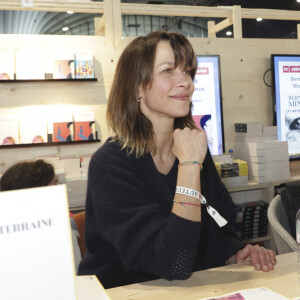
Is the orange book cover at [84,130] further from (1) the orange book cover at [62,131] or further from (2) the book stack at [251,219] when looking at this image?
(2) the book stack at [251,219]

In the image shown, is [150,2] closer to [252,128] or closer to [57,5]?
[57,5]

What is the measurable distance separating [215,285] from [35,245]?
0.64 metres

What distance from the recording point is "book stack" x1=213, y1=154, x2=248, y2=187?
324 cm

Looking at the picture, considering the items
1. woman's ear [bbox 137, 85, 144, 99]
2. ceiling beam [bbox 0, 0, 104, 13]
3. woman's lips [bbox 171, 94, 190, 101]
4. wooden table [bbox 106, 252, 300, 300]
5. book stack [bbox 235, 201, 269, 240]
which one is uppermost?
ceiling beam [bbox 0, 0, 104, 13]

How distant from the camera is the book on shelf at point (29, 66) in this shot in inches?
119

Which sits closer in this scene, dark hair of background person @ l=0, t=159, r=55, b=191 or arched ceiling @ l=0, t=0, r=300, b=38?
dark hair of background person @ l=0, t=159, r=55, b=191

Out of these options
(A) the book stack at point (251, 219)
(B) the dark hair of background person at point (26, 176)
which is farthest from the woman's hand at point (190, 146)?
(A) the book stack at point (251, 219)

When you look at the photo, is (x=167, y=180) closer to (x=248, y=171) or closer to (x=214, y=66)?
(x=248, y=171)

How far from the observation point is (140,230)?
3.59 feet

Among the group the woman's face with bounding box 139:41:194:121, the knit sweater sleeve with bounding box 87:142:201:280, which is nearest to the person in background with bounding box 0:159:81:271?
the knit sweater sleeve with bounding box 87:142:201:280

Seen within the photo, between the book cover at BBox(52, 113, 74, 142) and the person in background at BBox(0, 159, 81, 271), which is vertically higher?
the book cover at BBox(52, 113, 74, 142)

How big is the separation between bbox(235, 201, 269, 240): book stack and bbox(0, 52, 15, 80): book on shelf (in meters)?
2.31

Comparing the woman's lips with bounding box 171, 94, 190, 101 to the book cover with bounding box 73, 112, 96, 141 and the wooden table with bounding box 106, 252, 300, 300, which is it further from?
the book cover with bounding box 73, 112, 96, 141

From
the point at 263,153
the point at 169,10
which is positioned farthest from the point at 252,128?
the point at 169,10
